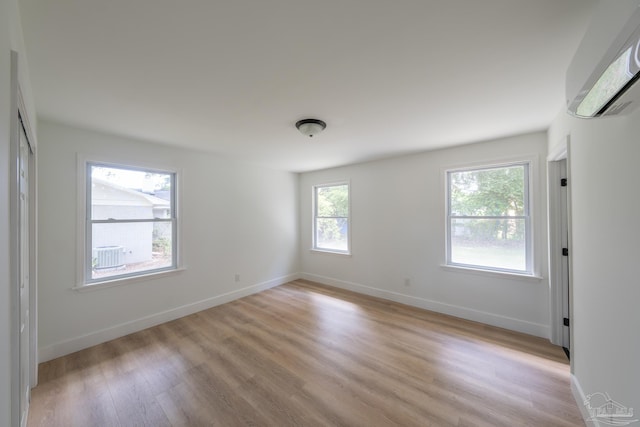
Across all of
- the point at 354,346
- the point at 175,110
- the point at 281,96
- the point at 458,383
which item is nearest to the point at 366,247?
the point at 354,346

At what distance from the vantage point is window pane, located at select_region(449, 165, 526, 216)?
9.84 feet

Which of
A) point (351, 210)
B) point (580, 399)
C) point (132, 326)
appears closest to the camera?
point (580, 399)

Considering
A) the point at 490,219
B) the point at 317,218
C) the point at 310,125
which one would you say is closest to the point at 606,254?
the point at 490,219

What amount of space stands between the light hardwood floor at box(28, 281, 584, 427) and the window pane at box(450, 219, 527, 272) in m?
0.83

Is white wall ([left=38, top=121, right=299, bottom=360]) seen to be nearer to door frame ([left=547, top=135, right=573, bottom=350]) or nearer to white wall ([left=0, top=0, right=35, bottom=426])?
white wall ([left=0, top=0, right=35, bottom=426])

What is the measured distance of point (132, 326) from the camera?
2.96 m

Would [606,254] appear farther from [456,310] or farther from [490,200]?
[456,310]

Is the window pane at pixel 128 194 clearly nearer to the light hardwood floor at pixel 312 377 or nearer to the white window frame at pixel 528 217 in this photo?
the light hardwood floor at pixel 312 377

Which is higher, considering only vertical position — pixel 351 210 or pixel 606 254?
pixel 351 210

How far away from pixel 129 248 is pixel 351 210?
133 inches

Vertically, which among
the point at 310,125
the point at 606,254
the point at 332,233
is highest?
the point at 310,125

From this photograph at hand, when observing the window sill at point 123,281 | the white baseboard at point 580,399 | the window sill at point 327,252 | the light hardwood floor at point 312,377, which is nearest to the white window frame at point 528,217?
the light hardwood floor at point 312,377

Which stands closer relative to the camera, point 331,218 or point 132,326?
point 132,326

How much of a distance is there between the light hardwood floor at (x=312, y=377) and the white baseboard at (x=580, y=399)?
0.05 meters
